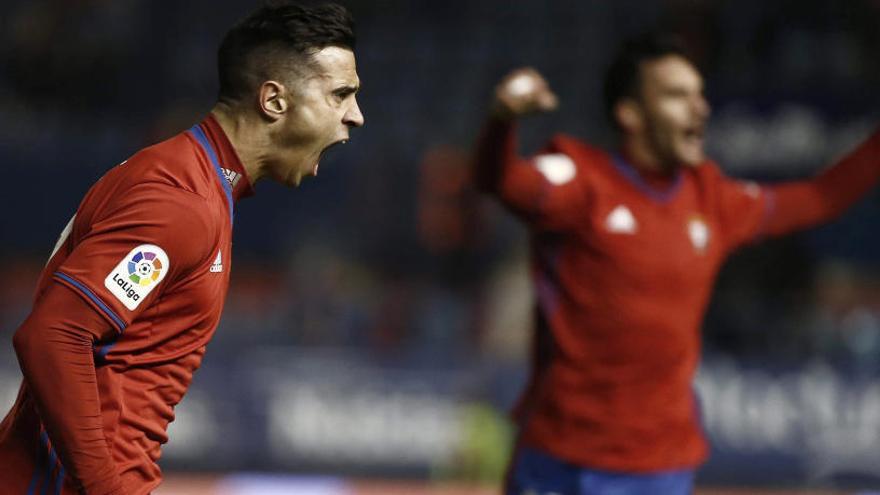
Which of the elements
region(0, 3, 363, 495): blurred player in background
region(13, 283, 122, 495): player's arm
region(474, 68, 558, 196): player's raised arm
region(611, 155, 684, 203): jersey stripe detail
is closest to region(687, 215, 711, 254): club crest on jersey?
region(611, 155, 684, 203): jersey stripe detail

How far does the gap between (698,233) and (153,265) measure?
2.15 meters

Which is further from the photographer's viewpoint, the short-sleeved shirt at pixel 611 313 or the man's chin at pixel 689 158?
the man's chin at pixel 689 158

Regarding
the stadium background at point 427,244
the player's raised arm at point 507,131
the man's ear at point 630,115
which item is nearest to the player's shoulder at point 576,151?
the man's ear at point 630,115

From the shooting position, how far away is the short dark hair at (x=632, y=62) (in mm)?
4289

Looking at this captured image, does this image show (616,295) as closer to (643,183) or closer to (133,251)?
(643,183)

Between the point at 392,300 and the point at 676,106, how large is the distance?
4.89 metres

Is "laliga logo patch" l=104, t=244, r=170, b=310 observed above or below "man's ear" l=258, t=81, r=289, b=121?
below

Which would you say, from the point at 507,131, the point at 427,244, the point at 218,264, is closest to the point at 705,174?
the point at 507,131

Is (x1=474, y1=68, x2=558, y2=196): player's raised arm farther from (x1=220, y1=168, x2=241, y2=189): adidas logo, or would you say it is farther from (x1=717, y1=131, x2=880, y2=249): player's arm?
(x1=220, y1=168, x2=241, y2=189): adidas logo

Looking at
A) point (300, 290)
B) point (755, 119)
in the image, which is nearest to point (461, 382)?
point (300, 290)

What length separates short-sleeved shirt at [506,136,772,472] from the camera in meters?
3.99

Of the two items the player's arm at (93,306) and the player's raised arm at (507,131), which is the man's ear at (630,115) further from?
the player's arm at (93,306)

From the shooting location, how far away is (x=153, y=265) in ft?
7.97

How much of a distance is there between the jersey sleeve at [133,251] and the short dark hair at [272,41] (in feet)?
1.09
